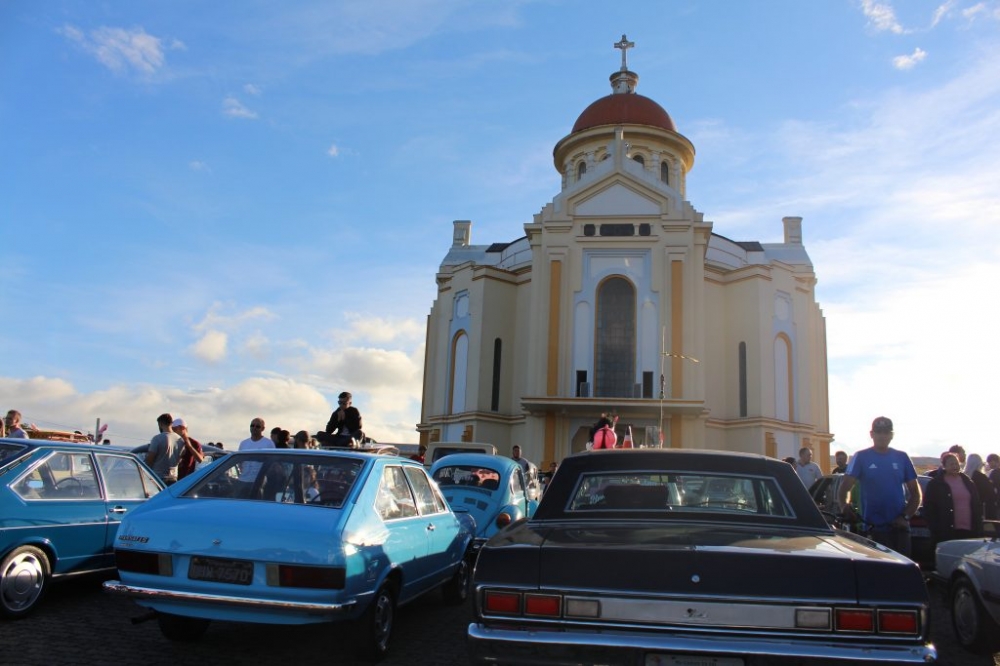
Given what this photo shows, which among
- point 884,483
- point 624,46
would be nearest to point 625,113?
point 624,46

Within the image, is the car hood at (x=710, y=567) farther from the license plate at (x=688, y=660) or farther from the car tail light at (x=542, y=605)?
the license plate at (x=688, y=660)

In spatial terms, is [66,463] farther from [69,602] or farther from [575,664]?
[575,664]

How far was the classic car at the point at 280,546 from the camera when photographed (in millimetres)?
4891

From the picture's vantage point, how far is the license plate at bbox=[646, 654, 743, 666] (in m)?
3.37

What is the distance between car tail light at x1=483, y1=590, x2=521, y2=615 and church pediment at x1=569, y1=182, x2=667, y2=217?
31.5 meters

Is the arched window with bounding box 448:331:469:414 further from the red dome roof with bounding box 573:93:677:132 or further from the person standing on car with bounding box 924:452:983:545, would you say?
the person standing on car with bounding box 924:452:983:545

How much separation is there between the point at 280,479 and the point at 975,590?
5.48 meters

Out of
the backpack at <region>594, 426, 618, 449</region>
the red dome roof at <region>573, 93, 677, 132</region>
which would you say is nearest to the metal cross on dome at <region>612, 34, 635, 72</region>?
the red dome roof at <region>573, 93, 677, 132</region>

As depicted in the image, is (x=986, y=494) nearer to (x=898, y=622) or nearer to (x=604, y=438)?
(x=604, y=438)

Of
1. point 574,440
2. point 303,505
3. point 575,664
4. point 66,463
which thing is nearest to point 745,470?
point 575,664

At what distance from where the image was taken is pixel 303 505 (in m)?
5.47

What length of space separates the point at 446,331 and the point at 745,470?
3407cm

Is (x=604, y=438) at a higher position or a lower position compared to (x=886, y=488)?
higher

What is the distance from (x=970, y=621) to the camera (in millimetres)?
6406
